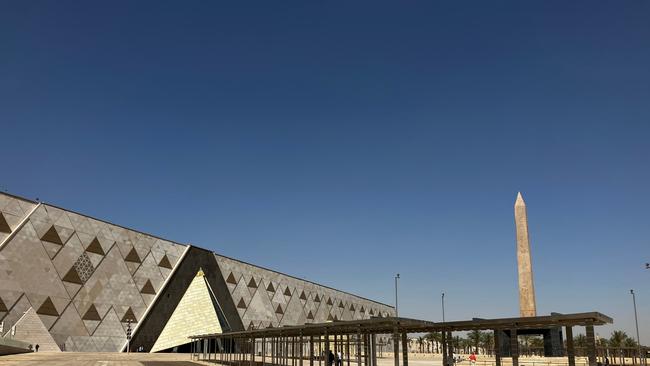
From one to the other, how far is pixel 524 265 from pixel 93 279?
43.7 meters

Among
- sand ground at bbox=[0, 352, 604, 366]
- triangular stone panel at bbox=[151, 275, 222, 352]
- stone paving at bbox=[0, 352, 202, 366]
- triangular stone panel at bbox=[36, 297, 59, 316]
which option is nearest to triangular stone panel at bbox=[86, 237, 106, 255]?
triangular stone panel at bbox=[36, 297, 59, 316]

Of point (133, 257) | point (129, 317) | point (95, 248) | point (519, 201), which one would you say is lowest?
point (129, 317)

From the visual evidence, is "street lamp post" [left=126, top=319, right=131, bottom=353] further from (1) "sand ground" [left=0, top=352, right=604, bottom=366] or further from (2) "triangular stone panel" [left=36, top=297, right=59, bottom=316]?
(2) "triangular stone panel" [left=36, top=297, right=59, bottom=316]

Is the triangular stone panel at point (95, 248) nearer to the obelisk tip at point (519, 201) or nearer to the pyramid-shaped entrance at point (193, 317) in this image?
the pyramid-shaped entrance at point (193, 317)

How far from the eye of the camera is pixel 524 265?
5491 centimetres

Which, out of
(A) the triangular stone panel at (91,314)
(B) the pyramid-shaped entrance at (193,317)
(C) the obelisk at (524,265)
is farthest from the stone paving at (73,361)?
(C) the obelisk at (524,265)

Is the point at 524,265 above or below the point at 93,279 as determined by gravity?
above

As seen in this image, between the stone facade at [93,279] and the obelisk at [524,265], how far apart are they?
3331 centimetres

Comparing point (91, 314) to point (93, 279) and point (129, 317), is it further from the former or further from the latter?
point (129, 317)

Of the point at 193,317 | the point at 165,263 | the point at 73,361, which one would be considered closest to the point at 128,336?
the point at 193,317

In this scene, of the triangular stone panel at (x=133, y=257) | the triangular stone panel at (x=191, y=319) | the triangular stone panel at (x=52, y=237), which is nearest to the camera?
the triangular stone panel at (x=52, y=237)

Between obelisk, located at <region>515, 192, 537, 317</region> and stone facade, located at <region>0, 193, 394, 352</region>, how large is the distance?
109 feet

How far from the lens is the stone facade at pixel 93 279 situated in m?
44.0

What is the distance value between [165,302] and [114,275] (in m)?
7.27
